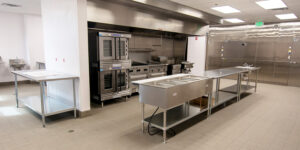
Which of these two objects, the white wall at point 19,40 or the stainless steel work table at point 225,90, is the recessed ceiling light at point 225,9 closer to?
the stainless steel work table at point 225,90

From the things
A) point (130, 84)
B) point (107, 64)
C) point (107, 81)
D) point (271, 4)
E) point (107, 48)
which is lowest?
point (130, 84)

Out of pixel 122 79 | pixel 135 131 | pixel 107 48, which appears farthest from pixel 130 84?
pixel 135 131

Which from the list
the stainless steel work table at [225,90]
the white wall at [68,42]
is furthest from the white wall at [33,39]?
the stainless steel work table at [225,90]

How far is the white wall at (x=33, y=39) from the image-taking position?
641 cm

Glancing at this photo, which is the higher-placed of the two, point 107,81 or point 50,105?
point 107,81

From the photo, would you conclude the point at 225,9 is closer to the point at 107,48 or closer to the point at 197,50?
the point at 197,50

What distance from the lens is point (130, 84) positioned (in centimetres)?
464

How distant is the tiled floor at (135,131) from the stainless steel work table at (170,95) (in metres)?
0.23

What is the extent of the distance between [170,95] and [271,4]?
13.4ft

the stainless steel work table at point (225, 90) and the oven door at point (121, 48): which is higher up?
the oven door at point (121, 48)

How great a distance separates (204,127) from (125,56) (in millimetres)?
2396

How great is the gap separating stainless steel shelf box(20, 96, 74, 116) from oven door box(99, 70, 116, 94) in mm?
739

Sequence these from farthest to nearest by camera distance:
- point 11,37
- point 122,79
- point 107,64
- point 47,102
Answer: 1. point 11,37
2. point 122,79
3. point 107,64
4. point 47,102

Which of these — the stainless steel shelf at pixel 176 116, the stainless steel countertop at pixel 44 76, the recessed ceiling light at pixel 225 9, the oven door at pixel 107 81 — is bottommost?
the stainless steel shelf at pixel 176 116
